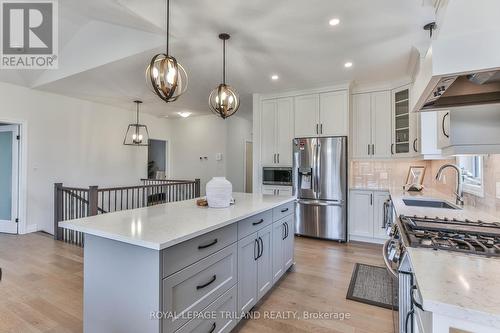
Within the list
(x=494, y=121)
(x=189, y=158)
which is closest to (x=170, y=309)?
(x=494, y=121)

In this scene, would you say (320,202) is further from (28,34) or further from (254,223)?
(28,34)

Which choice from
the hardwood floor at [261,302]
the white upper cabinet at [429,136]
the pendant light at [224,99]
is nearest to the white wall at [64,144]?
the hardwood floor at [261,302]

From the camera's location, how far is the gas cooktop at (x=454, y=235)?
1.09m

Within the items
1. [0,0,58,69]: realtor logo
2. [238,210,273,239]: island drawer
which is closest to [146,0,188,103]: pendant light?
[238,210,273,239]: island drawer

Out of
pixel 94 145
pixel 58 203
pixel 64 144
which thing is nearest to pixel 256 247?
pixel 58 203

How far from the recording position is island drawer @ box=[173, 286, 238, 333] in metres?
1.48

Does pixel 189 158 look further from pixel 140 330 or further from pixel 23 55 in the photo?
pixel 140 330

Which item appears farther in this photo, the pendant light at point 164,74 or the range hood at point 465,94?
the pendant light at point 164,74

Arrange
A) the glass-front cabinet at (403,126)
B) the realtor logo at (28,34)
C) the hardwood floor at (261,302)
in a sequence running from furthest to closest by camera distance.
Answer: the glass-front cabinet at (403,126) < the realtor logo at (28,34) < the hardwood floor at (261,302)

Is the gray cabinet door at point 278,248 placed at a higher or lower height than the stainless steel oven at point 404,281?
lower

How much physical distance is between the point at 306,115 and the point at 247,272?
3.26 metres

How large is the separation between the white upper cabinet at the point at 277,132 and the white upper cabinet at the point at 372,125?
3.71 feet

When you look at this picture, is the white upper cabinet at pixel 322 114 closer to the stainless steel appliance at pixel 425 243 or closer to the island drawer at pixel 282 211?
the island drawer at pixel 282 211

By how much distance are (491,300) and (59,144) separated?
20.6 ft
